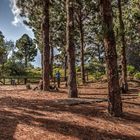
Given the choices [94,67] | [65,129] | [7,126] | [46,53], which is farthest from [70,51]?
[94,67]

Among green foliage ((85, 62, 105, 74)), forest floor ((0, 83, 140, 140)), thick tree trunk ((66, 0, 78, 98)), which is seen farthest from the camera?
green foliage ((85, 62, 105, 74))

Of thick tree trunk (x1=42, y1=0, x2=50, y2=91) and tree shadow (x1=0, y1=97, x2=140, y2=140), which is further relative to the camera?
thick tree trunk (x1=42, y1=0, x2=50, y2=91)

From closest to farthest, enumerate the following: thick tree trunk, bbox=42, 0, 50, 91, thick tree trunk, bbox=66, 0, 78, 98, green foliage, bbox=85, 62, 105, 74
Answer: thick tree trunk, bbox=66, 0, 78, 98, thick tree trunk, bbox=42, 0, 50, 91, green foliage, bbox=85, 62, 105, 74

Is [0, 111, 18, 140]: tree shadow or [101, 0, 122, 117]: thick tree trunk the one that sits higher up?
[101, 0, 122, 117]: thick tree trunk

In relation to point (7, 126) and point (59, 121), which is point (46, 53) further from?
point (7, 126)

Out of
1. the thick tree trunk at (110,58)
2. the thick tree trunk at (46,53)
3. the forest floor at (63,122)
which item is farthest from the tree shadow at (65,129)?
the thick tree trunk at (46,53)

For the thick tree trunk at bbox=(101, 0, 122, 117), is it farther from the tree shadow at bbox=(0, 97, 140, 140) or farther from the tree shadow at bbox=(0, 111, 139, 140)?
the tree shadow at bbox=(0, 111, 139, 140)

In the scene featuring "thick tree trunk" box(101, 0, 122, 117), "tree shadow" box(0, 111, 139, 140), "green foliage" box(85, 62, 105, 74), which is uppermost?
"green foliage" box(85, 62, 105, 74)

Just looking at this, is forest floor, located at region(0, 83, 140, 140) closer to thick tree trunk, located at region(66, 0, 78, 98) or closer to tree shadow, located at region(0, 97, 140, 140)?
tree shadow, located at region(0, 97, 140, 140)

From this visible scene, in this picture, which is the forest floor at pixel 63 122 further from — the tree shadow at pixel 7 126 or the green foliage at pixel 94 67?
the green foliage at pixel 94 67

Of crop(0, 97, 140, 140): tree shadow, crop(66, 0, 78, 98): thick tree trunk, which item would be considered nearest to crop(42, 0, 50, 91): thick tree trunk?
crop(66, 0, 78, 98): thick tree trunk

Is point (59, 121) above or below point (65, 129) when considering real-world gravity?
above

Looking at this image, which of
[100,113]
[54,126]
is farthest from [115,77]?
[54,126]

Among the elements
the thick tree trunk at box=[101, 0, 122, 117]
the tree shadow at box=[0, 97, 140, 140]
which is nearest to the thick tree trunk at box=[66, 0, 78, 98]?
the tree shadow at box=[0, 97, 140, 140]
